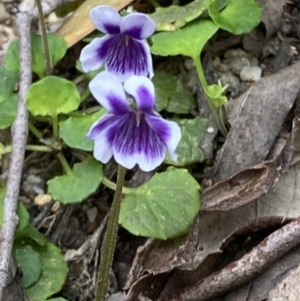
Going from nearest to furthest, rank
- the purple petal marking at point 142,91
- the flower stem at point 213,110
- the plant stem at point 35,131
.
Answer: the purple petal marking at point 142,91, the flower stem at point 213,110, the plant stem at point 35,131

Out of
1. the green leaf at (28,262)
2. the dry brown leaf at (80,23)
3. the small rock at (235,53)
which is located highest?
the dry brown leaf at (80,23)

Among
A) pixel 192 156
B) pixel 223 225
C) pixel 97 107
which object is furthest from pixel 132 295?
pixel 97 107

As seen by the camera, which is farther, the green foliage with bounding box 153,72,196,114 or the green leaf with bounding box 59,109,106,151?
the green foliage with bounding box 153,72,196,114

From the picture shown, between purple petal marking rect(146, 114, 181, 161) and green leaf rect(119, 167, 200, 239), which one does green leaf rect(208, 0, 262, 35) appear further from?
purple petal marking rect(146, 114, 181, 161)

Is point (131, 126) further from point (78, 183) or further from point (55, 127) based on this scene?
point (55, 127)

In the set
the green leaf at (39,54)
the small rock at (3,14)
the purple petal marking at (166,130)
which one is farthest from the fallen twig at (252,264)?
the small rock at (3,14)

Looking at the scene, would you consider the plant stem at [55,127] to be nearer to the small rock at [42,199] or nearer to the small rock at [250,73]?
the small rock at [42,199]

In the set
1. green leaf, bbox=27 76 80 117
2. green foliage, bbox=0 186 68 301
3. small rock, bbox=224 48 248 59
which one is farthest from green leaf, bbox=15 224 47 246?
small rock, bbox=224 48 248 59

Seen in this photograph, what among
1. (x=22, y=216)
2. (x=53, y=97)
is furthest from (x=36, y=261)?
(x=53, y=97)
